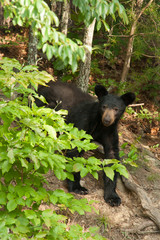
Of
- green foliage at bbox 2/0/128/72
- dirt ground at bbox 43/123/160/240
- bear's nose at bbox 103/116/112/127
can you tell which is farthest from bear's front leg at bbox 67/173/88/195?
green foliage at bbox 2/0/128/72

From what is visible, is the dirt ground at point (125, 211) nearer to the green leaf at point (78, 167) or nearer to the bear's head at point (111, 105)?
the bear's head at point (111, 105)

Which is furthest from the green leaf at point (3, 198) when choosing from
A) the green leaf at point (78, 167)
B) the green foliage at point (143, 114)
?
the green foliage at point (143, 114)

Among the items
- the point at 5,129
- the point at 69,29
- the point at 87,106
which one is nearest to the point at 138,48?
the point at 69,29

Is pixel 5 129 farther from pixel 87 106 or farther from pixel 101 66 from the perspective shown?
pixel 101 66

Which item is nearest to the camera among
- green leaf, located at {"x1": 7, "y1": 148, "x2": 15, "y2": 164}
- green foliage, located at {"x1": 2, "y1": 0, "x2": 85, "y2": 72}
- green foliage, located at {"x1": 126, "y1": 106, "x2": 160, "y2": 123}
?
green leaf, located at {"x1": 7, "y1": 148, "x2": 15, "y2": 164}

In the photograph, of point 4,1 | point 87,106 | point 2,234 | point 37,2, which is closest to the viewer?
point 2,234

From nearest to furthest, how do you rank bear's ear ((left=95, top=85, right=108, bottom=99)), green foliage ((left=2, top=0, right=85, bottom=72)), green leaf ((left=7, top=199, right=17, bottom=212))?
green leaf ((left=7, top=199, right=17, bottom=212)) < green foliage ((left=2, top=0, right=85, bottom=72)) < bear's ear ((left=95, top=85, right=108, bottom=99))

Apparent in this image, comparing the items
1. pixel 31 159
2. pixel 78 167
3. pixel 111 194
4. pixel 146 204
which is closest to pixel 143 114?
pixel 111 194

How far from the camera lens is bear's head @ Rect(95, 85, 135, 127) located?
5.54m

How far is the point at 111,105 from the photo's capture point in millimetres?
5750

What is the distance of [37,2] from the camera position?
9.13 feet

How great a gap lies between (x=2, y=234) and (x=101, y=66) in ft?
34.3

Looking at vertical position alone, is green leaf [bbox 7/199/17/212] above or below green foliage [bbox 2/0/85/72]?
below

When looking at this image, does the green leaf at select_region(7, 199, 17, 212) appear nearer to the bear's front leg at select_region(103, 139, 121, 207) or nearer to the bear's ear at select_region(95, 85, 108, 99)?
the bear's front leg at select_region(103, 139, 121, 207)
